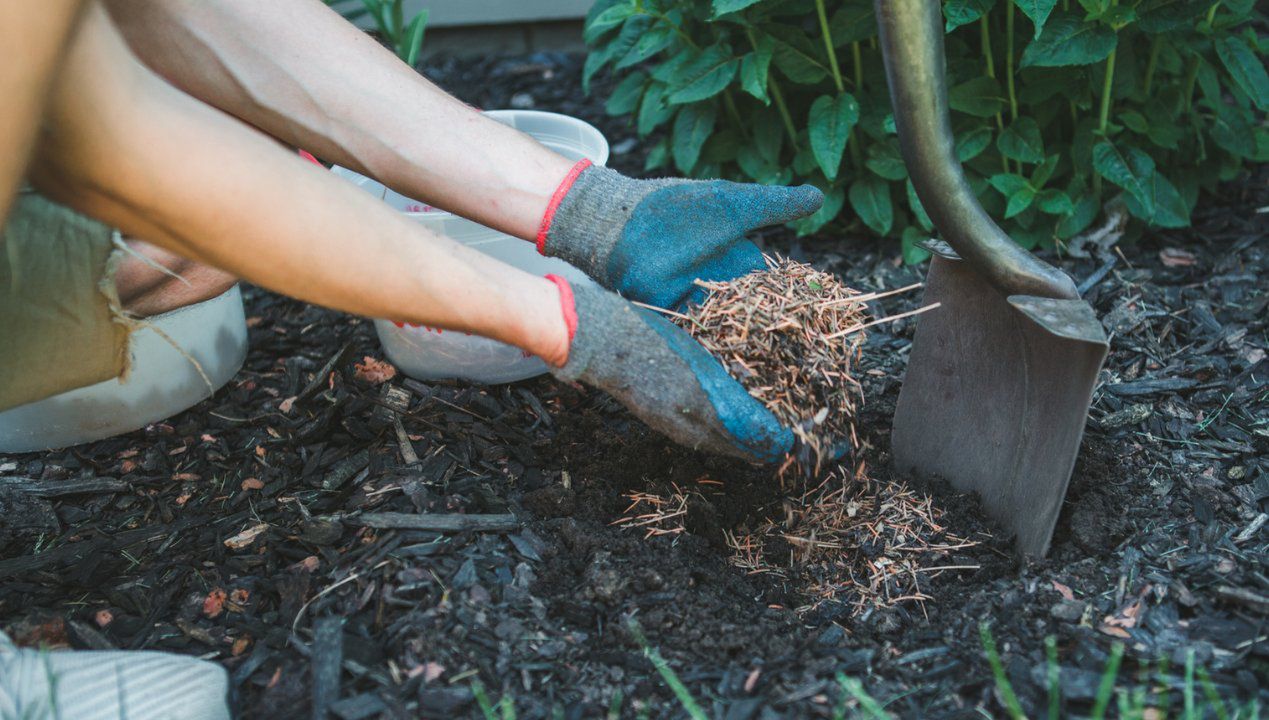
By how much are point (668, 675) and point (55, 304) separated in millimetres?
1105

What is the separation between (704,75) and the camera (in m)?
2.42

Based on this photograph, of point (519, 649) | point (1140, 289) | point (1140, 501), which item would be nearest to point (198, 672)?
point (519, 649)

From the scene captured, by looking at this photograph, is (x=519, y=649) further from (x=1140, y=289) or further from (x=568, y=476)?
(x=1140, y=289)

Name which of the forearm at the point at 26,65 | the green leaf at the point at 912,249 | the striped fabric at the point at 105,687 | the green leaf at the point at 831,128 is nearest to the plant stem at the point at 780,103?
the green leaf at the point at 831,128

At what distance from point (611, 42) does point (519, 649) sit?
1.76 meters

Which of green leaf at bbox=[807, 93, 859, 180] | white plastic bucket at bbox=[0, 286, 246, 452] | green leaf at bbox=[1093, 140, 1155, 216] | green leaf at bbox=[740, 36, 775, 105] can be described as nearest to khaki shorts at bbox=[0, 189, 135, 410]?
white plastic bucket at bbox=[0, 286, 246, 452]

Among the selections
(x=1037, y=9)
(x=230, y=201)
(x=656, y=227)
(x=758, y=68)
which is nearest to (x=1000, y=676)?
(x=656, y=227)

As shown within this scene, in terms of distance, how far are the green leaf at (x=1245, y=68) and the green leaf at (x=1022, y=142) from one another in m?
0.42

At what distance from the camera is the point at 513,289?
1.50 metres

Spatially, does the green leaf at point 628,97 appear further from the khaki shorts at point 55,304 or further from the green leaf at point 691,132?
the khaki shorts at point 55,304

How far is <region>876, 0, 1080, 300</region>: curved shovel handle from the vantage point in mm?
1461

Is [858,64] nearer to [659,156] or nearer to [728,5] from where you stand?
[728,5]

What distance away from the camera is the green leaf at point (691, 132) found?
2.58m

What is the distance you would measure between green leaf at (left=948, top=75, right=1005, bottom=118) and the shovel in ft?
Result: 2.00
